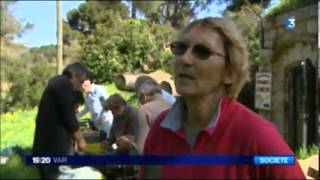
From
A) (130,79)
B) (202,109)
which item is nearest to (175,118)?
(202,109)

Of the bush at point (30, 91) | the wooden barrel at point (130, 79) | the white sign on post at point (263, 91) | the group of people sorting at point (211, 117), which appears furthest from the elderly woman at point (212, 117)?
the white sign on post at point (263, 91)

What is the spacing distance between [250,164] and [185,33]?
27cm

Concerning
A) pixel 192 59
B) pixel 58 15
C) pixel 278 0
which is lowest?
pixel 192 59

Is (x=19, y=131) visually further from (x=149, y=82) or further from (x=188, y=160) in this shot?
(x=188, y=160)

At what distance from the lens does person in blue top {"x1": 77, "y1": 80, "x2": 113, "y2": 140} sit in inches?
106

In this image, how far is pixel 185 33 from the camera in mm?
1160

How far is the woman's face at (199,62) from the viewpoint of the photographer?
1.12 metres

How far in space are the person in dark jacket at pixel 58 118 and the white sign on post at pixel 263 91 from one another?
3466 millimetres

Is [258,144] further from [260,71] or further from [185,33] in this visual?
[260,71]

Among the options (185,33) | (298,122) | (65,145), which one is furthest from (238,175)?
(298,122)

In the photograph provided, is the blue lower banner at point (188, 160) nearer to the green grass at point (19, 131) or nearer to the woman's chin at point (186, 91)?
the woman's chin at point (186, 91)

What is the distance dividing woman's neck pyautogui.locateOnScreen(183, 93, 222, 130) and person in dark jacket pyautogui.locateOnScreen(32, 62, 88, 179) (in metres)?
2.45

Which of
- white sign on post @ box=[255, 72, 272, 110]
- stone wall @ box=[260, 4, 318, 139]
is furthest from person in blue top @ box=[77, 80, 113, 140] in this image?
stone wall @ box=[260, 4, 318, 139]

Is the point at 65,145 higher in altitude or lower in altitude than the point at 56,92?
lower
